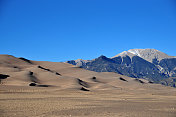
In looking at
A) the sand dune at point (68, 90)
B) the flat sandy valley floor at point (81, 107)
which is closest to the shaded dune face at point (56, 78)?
the sand dune at point (68, 90)

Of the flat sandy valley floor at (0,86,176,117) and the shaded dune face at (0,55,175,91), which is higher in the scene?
the shaded dune face at (0,55,175,91)

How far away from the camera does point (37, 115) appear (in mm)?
21281

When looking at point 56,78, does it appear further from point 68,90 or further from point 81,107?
point 81,107

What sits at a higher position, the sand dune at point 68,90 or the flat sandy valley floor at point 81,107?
the sand dune at point 68,90

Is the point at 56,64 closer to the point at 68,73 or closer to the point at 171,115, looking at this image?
the point at 68,73

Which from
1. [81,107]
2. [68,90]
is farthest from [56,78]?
[81,107]

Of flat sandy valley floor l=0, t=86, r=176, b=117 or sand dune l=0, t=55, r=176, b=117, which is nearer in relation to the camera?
flat sandy valley floor l=0, t=86, r=176, b=117

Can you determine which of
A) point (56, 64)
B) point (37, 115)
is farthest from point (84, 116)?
point (56, 64)

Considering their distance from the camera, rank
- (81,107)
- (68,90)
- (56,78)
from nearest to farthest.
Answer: (81,107) < (68,90) < (56,78)

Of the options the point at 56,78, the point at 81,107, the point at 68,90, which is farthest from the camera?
the point at 56,78

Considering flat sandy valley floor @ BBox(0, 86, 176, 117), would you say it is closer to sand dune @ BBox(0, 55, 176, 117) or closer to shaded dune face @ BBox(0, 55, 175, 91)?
sand dune @ BBox(0, 55, 176, 117)

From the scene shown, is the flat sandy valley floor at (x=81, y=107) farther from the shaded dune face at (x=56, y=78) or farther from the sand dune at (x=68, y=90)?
the shaded dune face at (x=56, y=78)

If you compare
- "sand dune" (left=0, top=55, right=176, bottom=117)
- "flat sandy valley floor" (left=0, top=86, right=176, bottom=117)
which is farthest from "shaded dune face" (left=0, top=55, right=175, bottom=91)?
"flat sandy valley floor" (left=0, top=86, right=176, bottom=117)

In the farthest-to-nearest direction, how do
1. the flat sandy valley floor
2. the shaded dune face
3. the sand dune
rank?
the shaded dune face, the sand dune, the flat sandy valley floor
